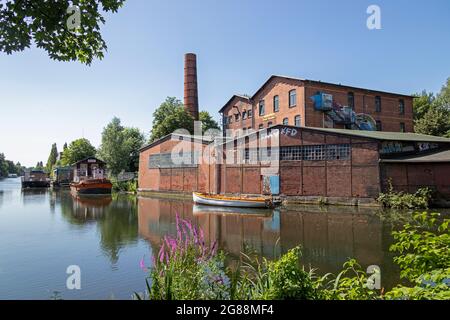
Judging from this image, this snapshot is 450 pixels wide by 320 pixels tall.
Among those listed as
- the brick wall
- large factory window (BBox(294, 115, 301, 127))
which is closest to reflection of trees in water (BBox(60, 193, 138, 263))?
the brick wall

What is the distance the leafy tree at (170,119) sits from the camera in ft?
162

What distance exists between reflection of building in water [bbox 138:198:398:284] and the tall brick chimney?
30.9 meters

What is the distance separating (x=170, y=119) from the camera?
49312 millimetres

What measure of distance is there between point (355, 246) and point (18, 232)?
15316mm

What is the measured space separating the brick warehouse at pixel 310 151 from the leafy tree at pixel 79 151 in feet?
103

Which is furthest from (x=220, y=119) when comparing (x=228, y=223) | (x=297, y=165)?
(x=228, y=223)

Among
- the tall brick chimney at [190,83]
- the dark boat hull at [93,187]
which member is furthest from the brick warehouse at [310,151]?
the tall brick chimney at [190,83]

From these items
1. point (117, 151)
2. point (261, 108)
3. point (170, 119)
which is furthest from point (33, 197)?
point (261, 108)

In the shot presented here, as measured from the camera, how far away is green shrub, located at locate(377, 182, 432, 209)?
71.6ft

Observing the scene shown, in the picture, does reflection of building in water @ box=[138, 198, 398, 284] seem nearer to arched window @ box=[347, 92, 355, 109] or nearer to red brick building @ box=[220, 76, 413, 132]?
red brick building @ box=[220, 76, 413, 132]

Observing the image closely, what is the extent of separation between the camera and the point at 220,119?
50031 mm

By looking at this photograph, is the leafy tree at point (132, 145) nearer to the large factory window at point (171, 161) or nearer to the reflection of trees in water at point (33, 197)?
the large factory window at point (171, 161)

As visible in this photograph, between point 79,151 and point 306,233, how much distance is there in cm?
6562
